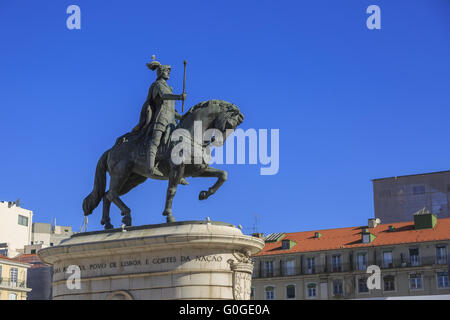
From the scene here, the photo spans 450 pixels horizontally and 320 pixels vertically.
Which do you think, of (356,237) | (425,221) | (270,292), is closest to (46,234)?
(270,292)

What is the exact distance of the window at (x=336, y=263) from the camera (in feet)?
232

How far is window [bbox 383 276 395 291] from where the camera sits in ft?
224

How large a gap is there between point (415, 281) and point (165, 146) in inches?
1874

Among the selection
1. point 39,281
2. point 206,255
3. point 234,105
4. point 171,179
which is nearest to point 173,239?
point 206,255

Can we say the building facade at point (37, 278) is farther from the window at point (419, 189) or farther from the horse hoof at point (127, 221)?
the horse hoof at point (127, 221)

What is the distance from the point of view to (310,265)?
71.9 meters

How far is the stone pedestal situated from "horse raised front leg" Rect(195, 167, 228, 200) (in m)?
1.85

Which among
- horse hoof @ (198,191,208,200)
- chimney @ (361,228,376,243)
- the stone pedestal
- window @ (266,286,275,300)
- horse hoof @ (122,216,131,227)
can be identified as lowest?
the stone pedestal

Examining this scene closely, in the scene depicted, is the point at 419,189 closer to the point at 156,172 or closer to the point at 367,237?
the point at 367,237

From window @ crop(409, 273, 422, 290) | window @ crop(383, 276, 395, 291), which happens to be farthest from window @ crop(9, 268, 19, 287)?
window @ crop(409, 273, 422, 290)

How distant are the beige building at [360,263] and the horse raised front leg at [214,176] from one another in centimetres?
4351

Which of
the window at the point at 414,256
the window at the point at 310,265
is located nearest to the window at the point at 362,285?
the window at the point at 414,256

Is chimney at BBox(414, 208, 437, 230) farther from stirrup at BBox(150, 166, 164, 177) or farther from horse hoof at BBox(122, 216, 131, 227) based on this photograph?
horse hoof at BBox(122, 216, 131, 227)
